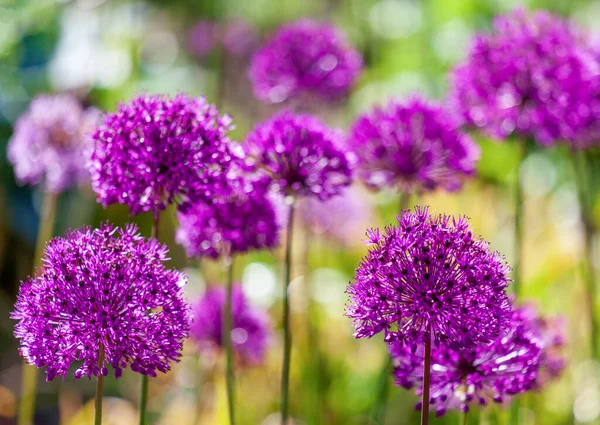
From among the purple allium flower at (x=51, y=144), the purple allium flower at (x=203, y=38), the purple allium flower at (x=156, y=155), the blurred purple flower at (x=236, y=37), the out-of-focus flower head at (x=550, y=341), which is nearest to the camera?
the purple allium flower at (x=156, y=155)

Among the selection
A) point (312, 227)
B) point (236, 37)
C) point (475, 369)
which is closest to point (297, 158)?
point (475, 369)

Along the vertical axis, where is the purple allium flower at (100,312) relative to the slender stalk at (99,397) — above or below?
above

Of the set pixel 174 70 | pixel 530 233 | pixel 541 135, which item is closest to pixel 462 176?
pixel 541 135

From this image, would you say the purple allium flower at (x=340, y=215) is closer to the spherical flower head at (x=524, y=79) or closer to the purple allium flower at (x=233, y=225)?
the spherical flower head at (x=524, y=79)

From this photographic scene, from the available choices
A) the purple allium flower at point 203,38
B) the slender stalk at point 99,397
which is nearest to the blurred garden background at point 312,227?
the purple allium flower at point 203,38

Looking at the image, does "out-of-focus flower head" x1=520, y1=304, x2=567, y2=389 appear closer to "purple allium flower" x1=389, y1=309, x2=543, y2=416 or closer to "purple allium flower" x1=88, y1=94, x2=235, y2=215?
"purple allium flower" x1=389, y1=309, x2=543, y2=416

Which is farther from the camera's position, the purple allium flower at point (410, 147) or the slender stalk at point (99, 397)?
the purple allium flower at point (410, 147)
